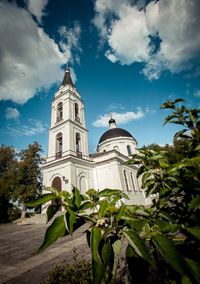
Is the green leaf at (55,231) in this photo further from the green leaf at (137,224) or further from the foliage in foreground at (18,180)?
the foliage in foreground at (18,180)

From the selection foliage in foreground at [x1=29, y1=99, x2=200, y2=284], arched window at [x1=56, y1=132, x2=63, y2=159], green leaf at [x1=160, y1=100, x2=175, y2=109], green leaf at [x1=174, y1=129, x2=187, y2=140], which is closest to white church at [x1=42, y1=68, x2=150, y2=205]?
arched window at [x1=56, y1=132, x2=63, y2=159]

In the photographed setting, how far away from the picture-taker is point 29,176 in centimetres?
2370

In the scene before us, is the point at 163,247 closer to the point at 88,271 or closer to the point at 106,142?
the point at 88,271

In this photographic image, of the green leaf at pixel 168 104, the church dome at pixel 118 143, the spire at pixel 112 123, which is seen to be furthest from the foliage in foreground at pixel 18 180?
the green leaf at pixel 168 104

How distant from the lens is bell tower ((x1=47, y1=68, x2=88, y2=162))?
22500 millimetres

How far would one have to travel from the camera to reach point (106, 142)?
33.7m

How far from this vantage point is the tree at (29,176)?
2219 cm

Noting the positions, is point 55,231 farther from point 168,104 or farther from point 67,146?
point 67,146

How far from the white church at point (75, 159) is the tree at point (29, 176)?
233 centimetres

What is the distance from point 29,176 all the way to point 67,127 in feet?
30.7

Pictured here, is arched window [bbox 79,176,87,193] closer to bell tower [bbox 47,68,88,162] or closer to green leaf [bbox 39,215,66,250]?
bell tower [bbox 47,68,88,162]

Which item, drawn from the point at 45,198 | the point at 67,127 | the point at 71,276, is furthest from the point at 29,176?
the point at 45,198

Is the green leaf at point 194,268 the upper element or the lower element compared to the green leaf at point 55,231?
lower

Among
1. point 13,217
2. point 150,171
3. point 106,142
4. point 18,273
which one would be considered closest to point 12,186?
point 13,217
